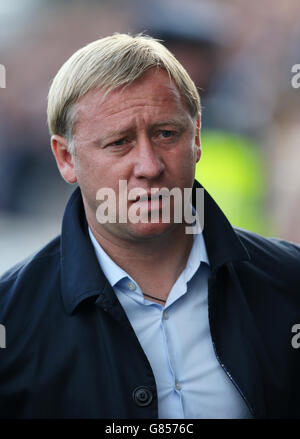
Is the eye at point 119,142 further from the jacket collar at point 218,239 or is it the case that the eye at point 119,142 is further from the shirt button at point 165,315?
the shirt button at point 165,315

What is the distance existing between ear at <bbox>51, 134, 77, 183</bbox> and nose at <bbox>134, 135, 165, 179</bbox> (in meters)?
0.31

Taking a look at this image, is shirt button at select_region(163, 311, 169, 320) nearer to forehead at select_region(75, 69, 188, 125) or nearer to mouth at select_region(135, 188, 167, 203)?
mouth at select_region(135, 188, 167, 203)

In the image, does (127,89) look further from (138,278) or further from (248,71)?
(248,71)

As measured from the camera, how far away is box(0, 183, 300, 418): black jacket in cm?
194

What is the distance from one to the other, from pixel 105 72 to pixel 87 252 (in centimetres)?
62

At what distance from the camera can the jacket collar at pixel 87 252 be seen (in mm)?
2008

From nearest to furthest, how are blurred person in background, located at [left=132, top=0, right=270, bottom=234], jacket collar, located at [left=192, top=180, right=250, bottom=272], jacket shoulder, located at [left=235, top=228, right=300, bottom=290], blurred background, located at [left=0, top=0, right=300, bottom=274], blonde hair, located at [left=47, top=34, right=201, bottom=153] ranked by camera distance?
blonde hair, located at [left=47, top=34, right=201, bottom=153] < jacket collar, located at [left=192, top=180, right=250, bottom=272] < jacket shoulder, located at [left=235, top=228, right=300, bottom=290] < blurred person in background, located at [left=132, top=0, right=270, bottom=234] < blurred background, located at [left=0, top=0, right=300, bottom=274]

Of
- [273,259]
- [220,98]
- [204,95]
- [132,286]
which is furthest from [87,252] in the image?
[220,98]

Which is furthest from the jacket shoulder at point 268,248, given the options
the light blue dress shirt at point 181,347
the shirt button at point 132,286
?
the shirt button at point 132,286

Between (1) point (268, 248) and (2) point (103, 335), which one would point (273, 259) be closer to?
(1) point (268, 248)

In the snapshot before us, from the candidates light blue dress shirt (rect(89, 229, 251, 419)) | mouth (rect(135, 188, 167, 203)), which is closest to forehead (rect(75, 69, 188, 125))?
mouth (rect(135, 188, 167, 203))

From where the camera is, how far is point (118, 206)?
207 cm

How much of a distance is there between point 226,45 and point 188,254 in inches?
209

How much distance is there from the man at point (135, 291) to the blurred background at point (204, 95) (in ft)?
12.2
